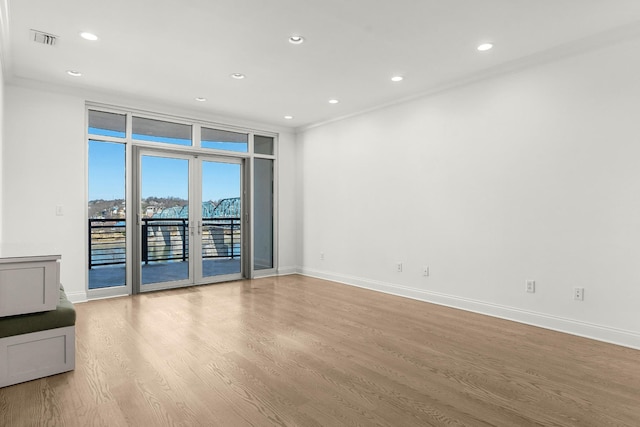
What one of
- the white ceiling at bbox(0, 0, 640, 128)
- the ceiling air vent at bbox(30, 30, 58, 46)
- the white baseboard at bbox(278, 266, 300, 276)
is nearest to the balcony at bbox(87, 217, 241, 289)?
the white baseboard at bbox(278, 266, 300, 276)

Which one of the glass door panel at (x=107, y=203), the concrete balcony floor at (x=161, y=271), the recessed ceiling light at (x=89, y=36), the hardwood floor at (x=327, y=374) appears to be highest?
the recessed ceiling light at (x=89, y=36)

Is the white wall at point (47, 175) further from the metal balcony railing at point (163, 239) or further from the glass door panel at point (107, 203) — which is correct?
the metal balcony railing at point (163, 239)

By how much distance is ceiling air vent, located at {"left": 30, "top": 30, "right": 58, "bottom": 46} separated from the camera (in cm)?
339

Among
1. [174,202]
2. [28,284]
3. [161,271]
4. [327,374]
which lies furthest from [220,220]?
[327,374]

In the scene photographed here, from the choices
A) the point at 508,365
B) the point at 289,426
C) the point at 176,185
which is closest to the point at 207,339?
the point at 289,426

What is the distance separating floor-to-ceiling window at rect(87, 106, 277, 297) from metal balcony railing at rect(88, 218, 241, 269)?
1 cm

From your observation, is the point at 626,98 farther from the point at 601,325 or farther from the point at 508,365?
the point at 508,365

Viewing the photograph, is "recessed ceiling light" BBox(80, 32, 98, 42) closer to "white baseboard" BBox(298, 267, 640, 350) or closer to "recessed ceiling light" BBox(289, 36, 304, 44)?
"recessed ceiling light" BBox(289, 36, 304, 44)

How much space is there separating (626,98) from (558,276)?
1732mm

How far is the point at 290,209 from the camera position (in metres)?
7.14

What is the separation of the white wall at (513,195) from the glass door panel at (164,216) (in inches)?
101

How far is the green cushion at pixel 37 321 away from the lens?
99.0 inches

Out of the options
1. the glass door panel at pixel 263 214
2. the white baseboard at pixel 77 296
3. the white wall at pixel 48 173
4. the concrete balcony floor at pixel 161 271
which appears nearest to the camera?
the white wall at pixel 48 173

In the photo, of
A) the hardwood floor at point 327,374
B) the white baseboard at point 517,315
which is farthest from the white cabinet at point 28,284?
the white baseboard at point 517,315
